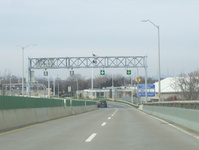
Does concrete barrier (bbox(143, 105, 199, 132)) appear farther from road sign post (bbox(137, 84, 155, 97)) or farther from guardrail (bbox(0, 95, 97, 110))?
road sign post (bbox(137, 84, 155, 97))

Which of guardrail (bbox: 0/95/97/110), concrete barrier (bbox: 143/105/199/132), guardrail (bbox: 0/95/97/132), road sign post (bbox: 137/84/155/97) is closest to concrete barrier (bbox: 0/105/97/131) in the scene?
guardrail (bbox: 0/95/97/132)

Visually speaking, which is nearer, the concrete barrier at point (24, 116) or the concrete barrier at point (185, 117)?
the concrete barrier at point (185, 117)

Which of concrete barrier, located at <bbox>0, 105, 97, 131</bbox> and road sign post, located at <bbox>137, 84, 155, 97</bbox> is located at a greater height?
road sign post, located at <bbox>137, 84, 155, 97</bbox>

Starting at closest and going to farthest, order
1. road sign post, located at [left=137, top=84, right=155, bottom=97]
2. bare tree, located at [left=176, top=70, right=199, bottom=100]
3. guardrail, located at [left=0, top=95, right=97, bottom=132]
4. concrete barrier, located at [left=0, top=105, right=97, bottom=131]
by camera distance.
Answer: concrete barrier, located at [left=0, top=105, right=97, bottom=131] → guardrail, located at [left=0, top=95, right=97, bottom=132] → road sign post, located at [left=137, top=84, right=155, bottom=97] → bare tree, located at [left=176, top=70, right=199, bottom=100]

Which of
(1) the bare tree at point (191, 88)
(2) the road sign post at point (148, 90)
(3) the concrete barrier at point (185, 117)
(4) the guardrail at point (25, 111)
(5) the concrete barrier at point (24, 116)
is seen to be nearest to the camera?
(3) the concrete barrier at point (185, 117)

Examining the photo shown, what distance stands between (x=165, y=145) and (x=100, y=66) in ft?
A: 166

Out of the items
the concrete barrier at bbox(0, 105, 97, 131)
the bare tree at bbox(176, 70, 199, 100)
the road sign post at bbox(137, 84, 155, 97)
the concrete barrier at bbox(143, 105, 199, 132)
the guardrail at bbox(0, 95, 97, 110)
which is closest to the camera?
the concrete barrier at bbox(143, 105, 199, 132)

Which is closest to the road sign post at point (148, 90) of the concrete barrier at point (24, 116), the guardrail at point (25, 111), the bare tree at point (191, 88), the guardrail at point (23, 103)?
the bare tree at point (191, 88)

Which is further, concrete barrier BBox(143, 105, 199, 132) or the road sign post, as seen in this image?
the road sign post

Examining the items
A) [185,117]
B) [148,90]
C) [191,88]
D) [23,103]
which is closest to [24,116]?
[23,103]

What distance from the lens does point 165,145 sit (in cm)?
1038

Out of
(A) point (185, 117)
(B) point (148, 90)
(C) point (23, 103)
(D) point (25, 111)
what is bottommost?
(A) point (185, 117)

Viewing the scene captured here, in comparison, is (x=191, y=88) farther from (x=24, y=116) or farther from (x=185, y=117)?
(x=24, y=116)

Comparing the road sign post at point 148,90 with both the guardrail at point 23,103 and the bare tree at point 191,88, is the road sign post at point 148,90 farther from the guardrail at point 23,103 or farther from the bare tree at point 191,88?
the guardrail at point 23,103
